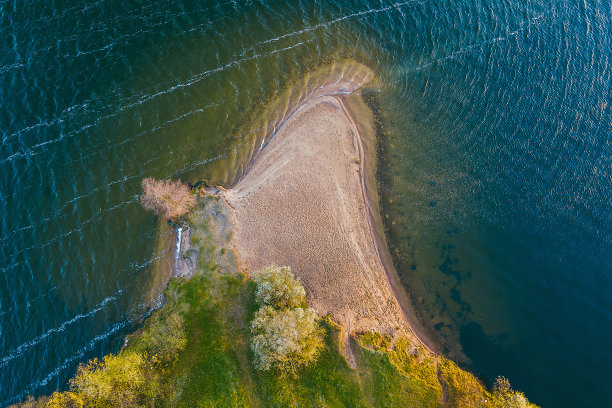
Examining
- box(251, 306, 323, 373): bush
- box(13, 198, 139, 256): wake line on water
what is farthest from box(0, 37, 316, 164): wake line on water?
box(251, 306, 323, 373): bush

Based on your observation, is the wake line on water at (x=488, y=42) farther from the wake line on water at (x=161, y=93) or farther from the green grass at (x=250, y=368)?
the green grass at (x=250, y=368)

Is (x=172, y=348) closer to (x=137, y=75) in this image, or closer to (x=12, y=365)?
(x=12, y=365)

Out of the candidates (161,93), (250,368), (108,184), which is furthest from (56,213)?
(250,368)

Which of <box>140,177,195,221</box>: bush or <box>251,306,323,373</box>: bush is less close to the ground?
<box>140,177,195,221</box>: bush

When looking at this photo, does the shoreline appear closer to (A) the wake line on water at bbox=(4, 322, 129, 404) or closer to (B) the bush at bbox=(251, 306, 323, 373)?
(B) the bush at bbox=(251, 306, 323, 373)

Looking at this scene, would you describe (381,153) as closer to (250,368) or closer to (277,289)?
(277,289)
